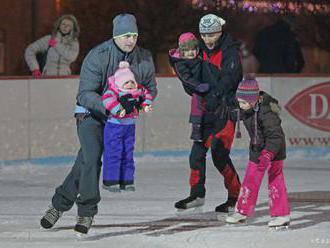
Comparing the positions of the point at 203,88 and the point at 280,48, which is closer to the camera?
the point at 203,88

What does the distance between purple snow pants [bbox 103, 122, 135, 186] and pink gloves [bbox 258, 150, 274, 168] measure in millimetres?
1036

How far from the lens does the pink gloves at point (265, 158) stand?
716 centimetres

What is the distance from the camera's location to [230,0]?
1295cm

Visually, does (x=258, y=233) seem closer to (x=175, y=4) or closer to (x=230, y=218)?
(x=230, y=218)

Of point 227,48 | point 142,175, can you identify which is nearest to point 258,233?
point 227,48

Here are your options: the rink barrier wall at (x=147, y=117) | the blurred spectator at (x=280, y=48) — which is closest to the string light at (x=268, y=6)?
the blurred spectator at (x=280, y=48)

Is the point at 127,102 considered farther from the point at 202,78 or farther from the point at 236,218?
the point at 236,218

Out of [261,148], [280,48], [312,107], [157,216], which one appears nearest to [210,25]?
[261,148]

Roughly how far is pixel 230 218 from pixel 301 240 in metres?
0.66

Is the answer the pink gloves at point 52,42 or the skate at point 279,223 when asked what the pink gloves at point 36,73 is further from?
the skate at point 279,223

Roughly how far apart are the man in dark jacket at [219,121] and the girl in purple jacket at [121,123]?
1083 millimetres

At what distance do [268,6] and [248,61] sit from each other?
2.78 feet

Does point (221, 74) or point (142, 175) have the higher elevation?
point (221, 74)

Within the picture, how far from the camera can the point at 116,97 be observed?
6.45m
